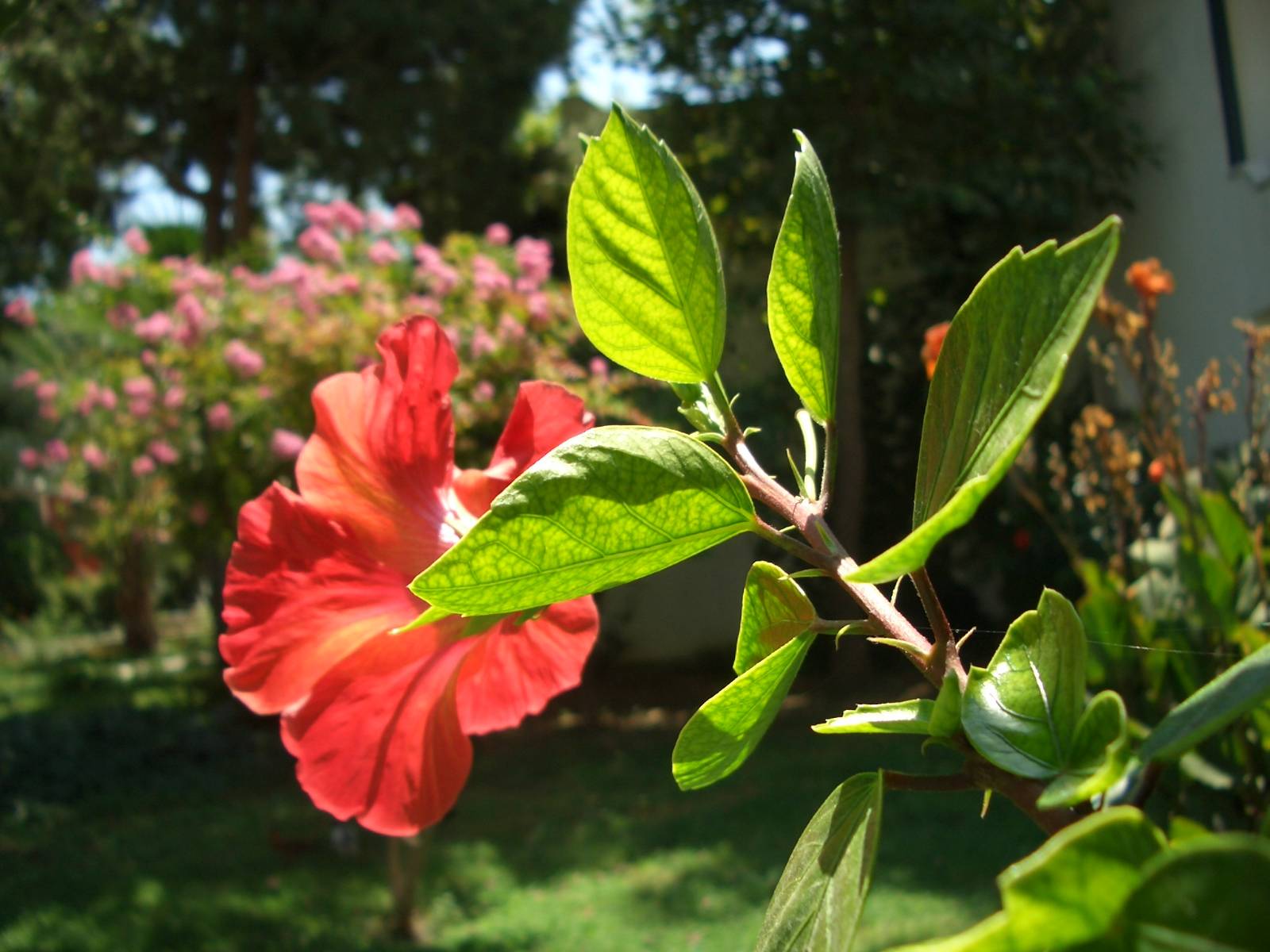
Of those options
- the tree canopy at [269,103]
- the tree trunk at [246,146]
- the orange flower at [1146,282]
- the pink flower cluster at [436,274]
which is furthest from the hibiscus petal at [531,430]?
the tree trunk at [246,146]

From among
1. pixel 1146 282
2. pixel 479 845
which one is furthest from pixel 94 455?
pixel 1146 282

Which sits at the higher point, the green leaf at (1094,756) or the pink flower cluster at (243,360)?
the pink flower cluster at (243,360)

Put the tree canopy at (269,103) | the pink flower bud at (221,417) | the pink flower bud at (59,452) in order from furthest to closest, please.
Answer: the tree canopy at (269,103)
the pink flower bud at (59,452)
the pink flower bud at (221,417)

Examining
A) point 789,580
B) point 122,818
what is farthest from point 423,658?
point 122,818

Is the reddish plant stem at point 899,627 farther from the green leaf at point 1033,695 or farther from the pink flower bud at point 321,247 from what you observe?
the pink flower bud at point 321,247

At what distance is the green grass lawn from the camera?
3.46 m

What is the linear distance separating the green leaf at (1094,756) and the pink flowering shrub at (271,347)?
12.1ft

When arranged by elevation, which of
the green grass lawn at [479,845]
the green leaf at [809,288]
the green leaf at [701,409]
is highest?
the green leaf at [809,288]

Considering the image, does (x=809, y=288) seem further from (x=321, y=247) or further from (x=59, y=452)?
(x=59, y=452)

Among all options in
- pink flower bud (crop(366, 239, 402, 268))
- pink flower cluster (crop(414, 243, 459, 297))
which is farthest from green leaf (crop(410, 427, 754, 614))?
pink flower bud (crop(366, 239, 402, 268))

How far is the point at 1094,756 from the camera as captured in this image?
0.23m

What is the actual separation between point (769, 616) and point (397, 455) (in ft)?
0.48

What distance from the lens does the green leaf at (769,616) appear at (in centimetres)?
31

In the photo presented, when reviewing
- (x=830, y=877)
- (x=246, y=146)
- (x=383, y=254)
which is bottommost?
(x=830, y=877)
